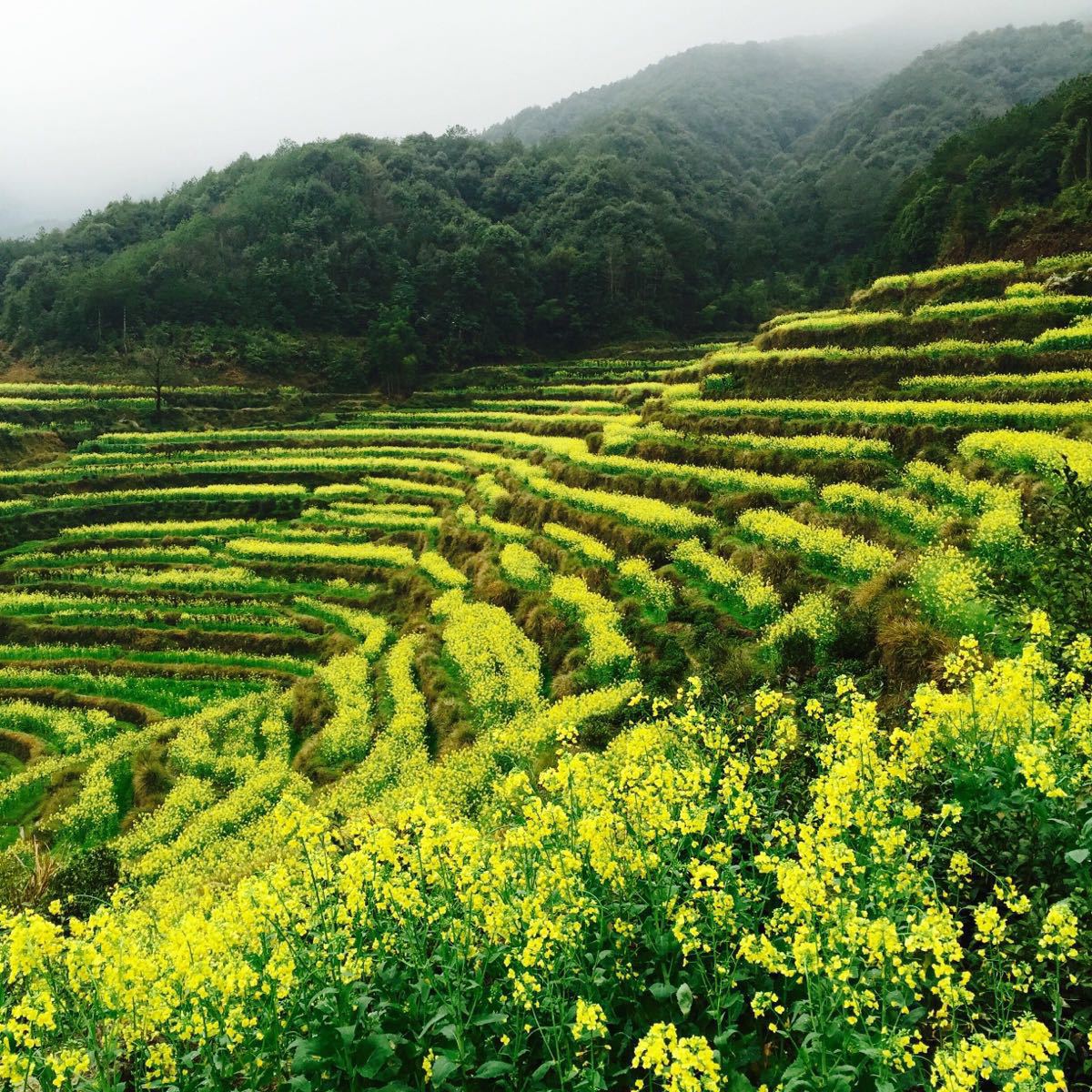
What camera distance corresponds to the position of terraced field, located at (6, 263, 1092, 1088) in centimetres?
524

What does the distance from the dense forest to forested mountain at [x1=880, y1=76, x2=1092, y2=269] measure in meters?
0.61

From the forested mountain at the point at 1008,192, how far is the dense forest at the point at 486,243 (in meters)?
0.61

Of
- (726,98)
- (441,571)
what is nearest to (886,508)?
(441,571)

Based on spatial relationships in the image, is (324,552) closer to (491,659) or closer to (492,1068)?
(491,659)

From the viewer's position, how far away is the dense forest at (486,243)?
70500 mm

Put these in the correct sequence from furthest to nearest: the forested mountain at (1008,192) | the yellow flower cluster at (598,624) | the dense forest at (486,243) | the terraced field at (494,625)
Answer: the dense forest at (486,243), the forested mountain at (1008,192), the yellow flower cluster at (598,624), the terraced field at (494,625)

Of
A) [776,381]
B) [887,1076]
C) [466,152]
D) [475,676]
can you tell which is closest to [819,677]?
[887,1076]

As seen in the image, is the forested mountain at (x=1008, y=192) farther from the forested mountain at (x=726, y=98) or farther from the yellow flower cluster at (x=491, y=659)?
the forested mountain at (x=726, y=98)

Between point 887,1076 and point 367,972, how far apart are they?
11.8 feet

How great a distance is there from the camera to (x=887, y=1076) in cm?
401

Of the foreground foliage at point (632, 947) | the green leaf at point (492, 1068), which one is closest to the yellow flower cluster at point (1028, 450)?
the foreground foliage at point (632, 947)

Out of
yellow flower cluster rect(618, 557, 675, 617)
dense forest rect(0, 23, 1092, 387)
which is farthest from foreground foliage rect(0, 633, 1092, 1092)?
dense forest rect(0, 23, 1092, 387)

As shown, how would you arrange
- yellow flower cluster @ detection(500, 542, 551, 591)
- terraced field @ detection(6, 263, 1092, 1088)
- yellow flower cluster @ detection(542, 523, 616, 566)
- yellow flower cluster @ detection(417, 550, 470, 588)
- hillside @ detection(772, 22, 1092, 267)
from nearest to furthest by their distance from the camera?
terraced field @ detection(6, 263, 1092, 1088) < yellow flower cluster @ detection(542, 523, 616, 566) < yellow flower cluster @ detection(500, 542, 551, 591) < yellow flower cluster @ detection(417, 550, 470, 588) < hillside @ detection(772, 22, 1092, 267)

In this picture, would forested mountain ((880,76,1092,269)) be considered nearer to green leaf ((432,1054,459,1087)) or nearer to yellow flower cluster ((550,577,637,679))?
yellow flower cluster ((550,577,637,679))
